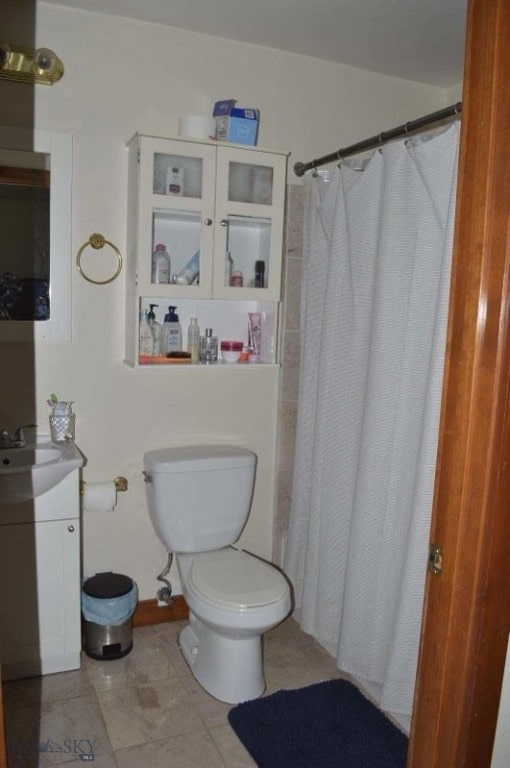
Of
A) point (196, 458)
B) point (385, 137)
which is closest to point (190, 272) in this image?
point (196, 458)

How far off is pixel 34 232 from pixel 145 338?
21.5 inches

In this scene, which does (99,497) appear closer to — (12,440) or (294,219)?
(12,440)

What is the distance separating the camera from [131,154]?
224 cm

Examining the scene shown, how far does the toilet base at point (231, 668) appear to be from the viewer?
2086 mm

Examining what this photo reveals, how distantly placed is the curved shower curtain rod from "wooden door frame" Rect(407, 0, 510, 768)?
1.82ft

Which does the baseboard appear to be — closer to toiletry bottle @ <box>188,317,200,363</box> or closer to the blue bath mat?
the blue bath mat

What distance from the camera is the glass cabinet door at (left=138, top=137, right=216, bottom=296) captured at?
2.15m

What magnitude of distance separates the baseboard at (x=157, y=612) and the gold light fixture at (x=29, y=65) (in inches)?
79.8

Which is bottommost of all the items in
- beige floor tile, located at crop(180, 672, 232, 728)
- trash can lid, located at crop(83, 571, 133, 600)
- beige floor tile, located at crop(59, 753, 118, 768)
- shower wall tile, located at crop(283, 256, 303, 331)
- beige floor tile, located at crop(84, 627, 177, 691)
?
beige floor tile, located at crop(59, 753, 118, 768)

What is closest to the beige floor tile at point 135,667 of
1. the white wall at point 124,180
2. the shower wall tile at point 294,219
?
the white wall at point 124,180

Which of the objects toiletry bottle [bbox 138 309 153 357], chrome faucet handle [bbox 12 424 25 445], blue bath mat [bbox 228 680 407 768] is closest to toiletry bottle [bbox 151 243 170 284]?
toiletry bottle [bbox 138 309 153 357]

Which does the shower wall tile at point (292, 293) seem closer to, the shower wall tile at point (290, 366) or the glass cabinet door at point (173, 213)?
the shower wall tile at point (290, 366)

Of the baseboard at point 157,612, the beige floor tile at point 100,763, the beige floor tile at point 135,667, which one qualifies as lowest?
the beige floor tile at point 100,763

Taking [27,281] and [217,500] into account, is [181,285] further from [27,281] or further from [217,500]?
[217,500]
